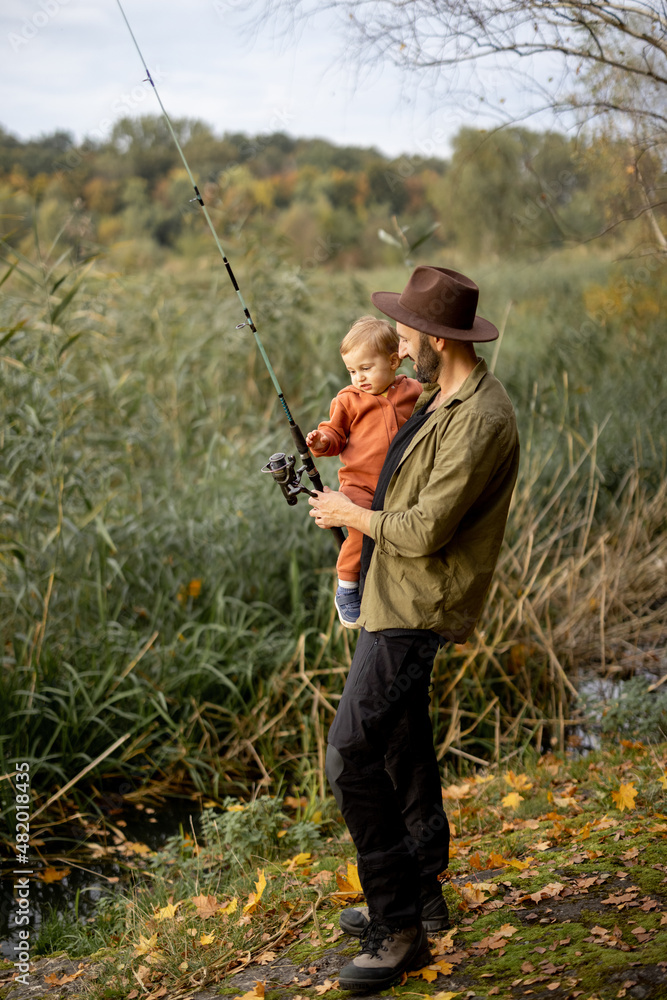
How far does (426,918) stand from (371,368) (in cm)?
160

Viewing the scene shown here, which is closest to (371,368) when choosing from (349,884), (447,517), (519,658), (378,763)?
(447,517)

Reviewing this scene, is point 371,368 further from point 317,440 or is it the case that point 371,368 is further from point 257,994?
point 257,994

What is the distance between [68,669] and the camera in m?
4.19

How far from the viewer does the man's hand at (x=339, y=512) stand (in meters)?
2.25

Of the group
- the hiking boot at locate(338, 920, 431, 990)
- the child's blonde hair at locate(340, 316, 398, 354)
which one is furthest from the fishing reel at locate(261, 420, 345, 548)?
the hiking boot at locate(338, 920, 431, 990)

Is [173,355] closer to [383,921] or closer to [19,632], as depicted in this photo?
[19,632]

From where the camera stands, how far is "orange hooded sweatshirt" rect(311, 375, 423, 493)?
254cm

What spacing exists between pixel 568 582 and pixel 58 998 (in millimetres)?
3128

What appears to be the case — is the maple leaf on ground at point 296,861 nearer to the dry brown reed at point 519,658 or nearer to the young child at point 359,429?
the dry brown reed at point 519,658

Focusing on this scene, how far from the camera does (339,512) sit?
2.31 metres

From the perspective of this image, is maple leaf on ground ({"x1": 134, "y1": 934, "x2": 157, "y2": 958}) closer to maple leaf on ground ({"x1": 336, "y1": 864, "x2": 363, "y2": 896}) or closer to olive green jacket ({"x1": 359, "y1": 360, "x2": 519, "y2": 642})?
maple leaf on ground ({"x1": 336, "y1": 864, "x2": 363, "y2": 896})

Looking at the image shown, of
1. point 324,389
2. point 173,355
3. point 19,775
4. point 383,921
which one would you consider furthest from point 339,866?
point 173,355

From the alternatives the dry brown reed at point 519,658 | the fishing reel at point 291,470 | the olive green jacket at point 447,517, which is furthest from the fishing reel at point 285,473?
the dry brown reed at point 519,658

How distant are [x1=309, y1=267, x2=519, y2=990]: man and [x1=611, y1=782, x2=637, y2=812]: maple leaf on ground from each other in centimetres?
123
